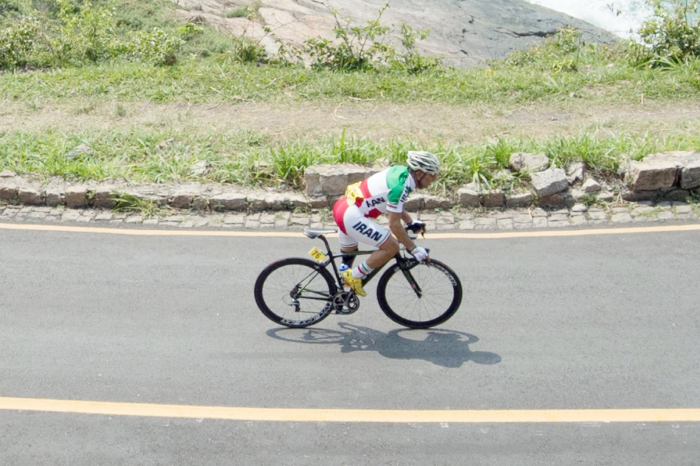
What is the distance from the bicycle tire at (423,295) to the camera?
716cm

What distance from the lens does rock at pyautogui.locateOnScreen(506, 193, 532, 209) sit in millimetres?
9953

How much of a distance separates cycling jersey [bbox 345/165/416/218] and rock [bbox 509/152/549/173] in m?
3.90

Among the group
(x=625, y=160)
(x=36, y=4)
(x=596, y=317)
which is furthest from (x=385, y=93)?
(x=36, y=4)

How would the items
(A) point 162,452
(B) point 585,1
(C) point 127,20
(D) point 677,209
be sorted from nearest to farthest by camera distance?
(A) point 162,452 < (D) point 677,209 < (C) point 127,20 < (B) point 585,1

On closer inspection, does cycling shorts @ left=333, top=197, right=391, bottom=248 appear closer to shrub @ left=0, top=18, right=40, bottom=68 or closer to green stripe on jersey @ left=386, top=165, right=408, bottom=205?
green stripe on jersey @ left=386, top=165, right=408, bottom=205

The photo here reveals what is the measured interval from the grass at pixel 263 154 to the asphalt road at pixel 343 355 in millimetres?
1601

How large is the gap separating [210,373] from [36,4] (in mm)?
19201

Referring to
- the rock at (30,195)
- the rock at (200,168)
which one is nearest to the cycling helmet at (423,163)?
the rock at (200,168)

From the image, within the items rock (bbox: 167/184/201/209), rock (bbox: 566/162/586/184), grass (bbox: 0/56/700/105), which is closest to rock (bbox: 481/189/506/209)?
rock (bbox: 566/162/586/184)

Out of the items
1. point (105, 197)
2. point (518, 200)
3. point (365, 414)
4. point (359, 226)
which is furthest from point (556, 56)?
point (365, 414)

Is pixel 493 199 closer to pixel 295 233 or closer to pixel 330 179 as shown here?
pixel 330 179

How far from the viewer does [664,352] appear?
23.0ft

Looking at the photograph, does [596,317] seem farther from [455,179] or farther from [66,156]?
[66,156]

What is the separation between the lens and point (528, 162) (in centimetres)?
1038
